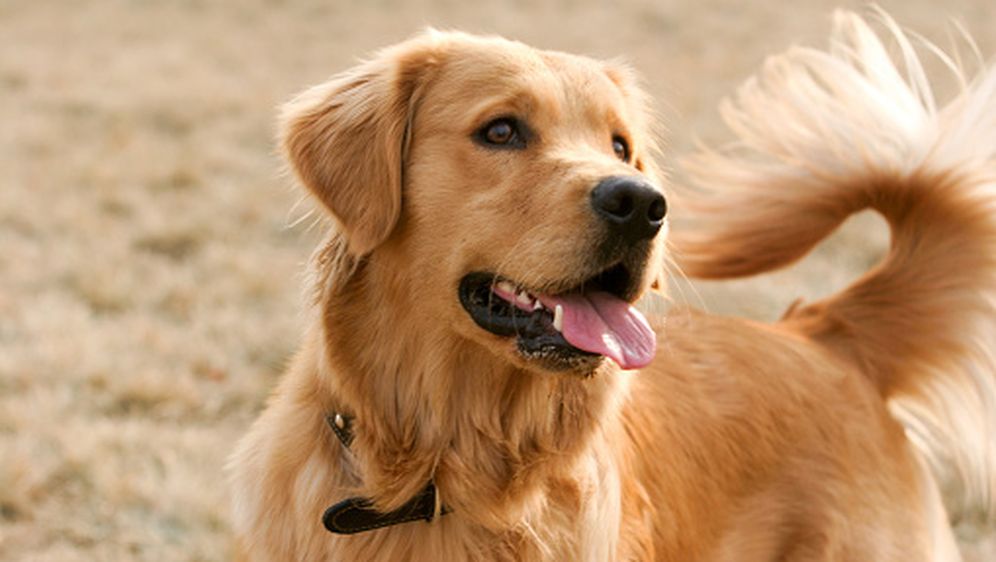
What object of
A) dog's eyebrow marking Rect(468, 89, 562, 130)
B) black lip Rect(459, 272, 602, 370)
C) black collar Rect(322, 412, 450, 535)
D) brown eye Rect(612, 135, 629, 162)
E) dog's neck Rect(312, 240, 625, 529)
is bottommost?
black collar Rect(322, 412, 450, 535)

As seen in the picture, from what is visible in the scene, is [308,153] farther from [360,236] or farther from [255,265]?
[255,265]

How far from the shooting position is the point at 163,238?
6.61 meters

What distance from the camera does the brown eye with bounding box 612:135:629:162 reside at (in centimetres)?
314

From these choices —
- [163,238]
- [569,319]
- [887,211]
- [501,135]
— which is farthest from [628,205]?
[163,238]

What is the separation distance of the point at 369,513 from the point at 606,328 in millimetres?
709

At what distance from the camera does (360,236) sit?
2.81 meters

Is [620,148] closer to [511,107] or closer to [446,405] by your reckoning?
[511,107]

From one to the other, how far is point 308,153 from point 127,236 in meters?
4.05

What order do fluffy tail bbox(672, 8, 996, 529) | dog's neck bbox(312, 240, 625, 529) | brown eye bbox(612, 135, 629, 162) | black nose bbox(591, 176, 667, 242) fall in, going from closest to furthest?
black nose bbox(591, 176, 667, 242)
dog's neck bbox(312, 240, 625, 529)
brown eye bbox(612, 135, 629, 162)
fluffy tail bbox(672, 8, 996, 529)

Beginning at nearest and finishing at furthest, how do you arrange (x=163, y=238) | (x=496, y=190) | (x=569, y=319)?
(x=569, y=319), (x=496, y=190), (x=163, y=238)

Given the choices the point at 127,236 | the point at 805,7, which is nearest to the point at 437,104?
the point at 127,236

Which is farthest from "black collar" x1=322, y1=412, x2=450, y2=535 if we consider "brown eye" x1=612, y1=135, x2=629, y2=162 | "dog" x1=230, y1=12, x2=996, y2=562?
"brown eye" x1=612, y1=135, x2=629, y2=162

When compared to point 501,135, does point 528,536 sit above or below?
below

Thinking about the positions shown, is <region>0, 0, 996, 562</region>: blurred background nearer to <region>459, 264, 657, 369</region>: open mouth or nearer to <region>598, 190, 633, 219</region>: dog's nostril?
<region>459, 264, 657, 369</region>: open mouth
